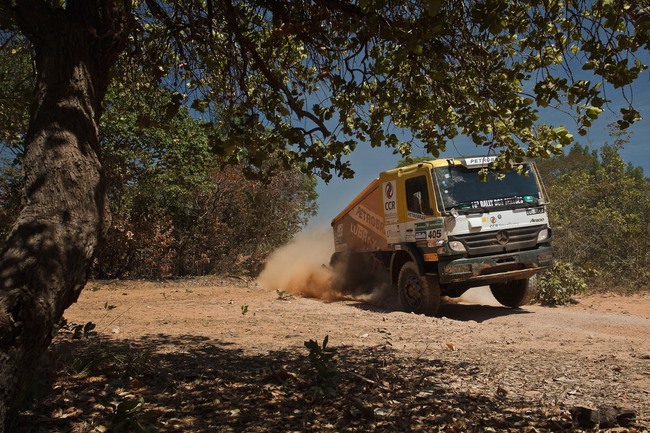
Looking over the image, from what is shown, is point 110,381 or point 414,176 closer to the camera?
point 110,381

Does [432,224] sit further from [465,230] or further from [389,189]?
[389,189]

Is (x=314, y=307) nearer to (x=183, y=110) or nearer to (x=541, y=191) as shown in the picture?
(x=541, y=191)

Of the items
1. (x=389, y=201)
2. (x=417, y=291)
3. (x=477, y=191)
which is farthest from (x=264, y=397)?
(x=389, y=201)

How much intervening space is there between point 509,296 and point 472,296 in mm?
1521

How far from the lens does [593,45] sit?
4.12m

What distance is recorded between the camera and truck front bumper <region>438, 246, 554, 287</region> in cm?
914

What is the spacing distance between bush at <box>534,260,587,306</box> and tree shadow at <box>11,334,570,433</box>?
6985 millimetres

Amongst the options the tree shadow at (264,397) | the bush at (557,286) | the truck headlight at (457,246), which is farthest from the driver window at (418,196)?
the tree shadow at (264,397)

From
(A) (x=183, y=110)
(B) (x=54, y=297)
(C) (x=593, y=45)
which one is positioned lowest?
(B) (x=54, y=297)

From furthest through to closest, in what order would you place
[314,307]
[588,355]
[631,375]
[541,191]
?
1. [314,307]
2. [541,191]
3. [588,355]
4. [631,375]

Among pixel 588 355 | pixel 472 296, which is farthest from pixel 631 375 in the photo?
pixel 472 296

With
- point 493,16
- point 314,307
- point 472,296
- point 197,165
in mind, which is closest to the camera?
point 493,16

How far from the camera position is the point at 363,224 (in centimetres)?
1273

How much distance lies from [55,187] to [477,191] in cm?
774
